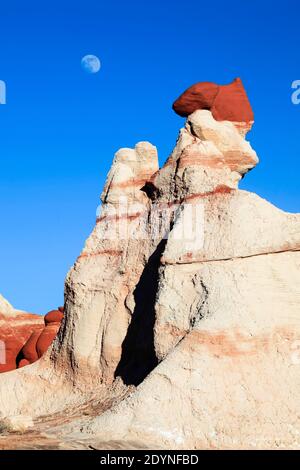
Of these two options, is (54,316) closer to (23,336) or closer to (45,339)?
(45,339)

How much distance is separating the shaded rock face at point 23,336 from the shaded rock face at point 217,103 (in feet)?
38.7

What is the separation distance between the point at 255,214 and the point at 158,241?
3320 millimetres

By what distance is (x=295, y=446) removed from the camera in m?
12.1

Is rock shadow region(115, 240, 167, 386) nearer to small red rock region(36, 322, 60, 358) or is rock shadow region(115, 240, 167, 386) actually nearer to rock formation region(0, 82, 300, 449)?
rock formation region(0, 82, 300, 449)

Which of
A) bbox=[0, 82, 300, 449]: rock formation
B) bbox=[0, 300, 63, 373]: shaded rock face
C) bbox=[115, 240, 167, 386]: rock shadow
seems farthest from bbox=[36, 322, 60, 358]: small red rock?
bbox=[115, 240, 167, 386]: rock shadow

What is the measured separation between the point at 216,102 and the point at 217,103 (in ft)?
0.13

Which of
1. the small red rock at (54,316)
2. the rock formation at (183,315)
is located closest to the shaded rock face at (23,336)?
the small red rock at (54,316)

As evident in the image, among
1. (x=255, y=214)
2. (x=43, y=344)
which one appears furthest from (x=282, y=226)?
(x=43, y=344)

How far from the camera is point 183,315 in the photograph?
46.8 feet

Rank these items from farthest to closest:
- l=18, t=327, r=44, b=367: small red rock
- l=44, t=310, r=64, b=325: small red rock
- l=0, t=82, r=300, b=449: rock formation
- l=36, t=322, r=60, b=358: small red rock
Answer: l=44, t=310, r=64, b=325: small red rock, l=18, t=327, r=44, b=367: small red rock, l=36, t=322, r=60, b=358: small red rock, l=0, t=82, r=300, b=449: rock formation

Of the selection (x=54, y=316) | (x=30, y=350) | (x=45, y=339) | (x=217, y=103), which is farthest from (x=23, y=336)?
(x=217, y=103)

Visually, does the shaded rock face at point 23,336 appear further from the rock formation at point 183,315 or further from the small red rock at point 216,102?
the small red rock at point 216,102

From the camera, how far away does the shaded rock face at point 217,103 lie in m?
18.7

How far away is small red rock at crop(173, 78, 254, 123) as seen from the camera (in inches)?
736
